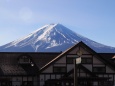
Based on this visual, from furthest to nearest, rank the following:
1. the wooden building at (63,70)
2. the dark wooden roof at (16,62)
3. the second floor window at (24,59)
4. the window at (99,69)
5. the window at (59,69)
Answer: the second floor window at (24,59)
the window at (99,69)
the dark wooden roof at (16,62)
the window at (59,69)
the wooden building at (63,70)

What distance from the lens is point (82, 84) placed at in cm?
4759

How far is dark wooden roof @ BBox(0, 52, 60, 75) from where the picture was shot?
48.1 m

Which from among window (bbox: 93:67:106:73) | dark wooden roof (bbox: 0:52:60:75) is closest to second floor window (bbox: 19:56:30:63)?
dark wooden roof (bbox: 0:52:60:75)

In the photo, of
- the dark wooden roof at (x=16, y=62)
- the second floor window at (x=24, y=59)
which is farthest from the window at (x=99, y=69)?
the second floor window at (x=24, y=59)

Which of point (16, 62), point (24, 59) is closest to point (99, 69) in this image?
point (24, 59)

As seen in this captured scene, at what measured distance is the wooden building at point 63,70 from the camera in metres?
46.9

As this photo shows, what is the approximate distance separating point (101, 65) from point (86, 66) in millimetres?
2225

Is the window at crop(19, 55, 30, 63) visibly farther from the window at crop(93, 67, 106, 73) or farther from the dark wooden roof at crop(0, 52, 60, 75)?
the window at crop(93, 67, 106, 73)

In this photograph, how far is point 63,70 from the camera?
48219mm

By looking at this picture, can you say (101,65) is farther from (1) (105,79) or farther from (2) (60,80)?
(2) (60,80)

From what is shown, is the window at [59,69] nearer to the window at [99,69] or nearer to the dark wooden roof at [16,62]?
the dark wooden roof at [16,62]

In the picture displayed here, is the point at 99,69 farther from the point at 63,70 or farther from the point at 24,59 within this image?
the point at 24,59

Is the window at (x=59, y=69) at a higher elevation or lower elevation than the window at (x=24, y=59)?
lower

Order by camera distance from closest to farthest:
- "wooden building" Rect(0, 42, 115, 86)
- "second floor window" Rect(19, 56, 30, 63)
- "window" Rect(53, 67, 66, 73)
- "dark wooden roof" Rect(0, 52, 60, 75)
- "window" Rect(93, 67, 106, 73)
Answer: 1. "wooden building" Rect(0, 42, 115, 86)
2. "window" Rect(53, 67, 66, 73)
3. "dark wooden roof" Rect(0, 52, 60, 75)
4. "window" Rect(93, 67, 106, 73)
5. "second floor window" Rect(19, 56, 30, 63)
